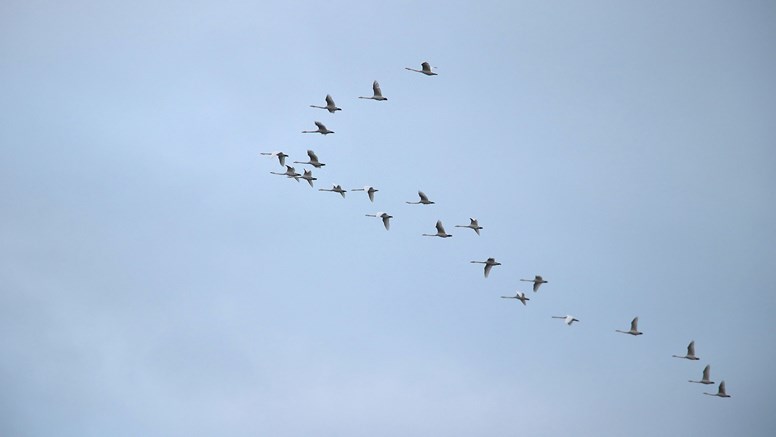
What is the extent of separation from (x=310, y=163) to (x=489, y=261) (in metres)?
19.8

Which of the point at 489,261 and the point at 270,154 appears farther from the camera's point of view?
the point at 270,154

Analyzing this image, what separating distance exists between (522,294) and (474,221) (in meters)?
8.14

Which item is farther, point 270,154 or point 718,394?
point 270,154

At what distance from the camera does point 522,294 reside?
6216 inches

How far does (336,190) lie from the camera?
166625mm

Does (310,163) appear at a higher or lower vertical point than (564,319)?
higher

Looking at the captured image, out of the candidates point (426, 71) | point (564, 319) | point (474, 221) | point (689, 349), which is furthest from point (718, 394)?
point (426, 71)

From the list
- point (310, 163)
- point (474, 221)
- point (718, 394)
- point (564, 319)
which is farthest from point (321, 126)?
point (718, 394)

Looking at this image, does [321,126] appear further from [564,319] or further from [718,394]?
[718,394]

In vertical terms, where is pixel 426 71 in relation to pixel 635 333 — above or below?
above

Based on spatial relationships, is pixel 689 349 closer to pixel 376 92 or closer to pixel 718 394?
pixel 718 394

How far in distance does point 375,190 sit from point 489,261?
12668mm

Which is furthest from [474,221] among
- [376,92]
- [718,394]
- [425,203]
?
[718,394]

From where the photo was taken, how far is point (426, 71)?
152500 mm
